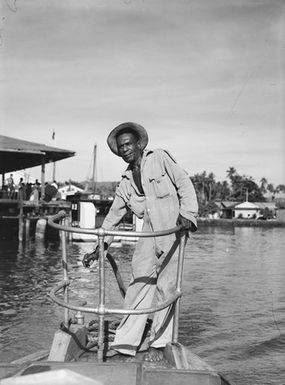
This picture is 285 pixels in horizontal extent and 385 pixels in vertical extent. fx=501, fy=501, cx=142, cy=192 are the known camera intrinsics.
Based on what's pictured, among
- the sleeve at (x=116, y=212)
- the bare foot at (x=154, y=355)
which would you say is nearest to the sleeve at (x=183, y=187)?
the sleeve at (x=116, y=212)

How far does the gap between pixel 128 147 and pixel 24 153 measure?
22.5 metres

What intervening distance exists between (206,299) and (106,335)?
7.54m

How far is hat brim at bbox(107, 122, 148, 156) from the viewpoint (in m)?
4.37

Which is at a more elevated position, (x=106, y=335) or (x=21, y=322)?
(x=106, y=335)

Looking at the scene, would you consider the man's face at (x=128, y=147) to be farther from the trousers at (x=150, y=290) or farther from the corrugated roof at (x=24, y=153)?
the corrugated roof at (x=24, y=153)

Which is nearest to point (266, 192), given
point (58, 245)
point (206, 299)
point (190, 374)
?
point (58, 245)

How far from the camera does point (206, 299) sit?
39.4 ft

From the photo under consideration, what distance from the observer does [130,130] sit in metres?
4.41

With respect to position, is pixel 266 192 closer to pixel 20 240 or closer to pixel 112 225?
pixel 20 240

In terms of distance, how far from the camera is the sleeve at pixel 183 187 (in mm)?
4168

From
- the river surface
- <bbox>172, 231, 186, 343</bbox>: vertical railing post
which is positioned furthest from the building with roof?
<bbox>172, 231, 186, 343</bbox>: vertical railing post

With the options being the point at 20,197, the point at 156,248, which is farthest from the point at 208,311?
the point at 20,197

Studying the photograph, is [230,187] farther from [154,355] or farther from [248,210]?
[154,355]

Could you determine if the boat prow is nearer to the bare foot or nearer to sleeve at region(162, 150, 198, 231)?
the bare foot
